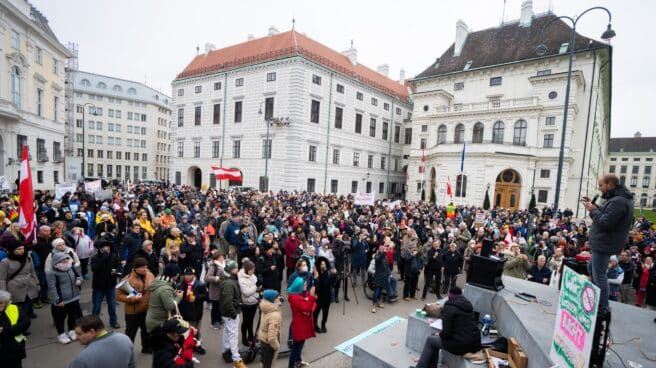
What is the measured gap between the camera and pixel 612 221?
14.0 feet

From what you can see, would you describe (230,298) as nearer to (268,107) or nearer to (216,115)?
(268,107)

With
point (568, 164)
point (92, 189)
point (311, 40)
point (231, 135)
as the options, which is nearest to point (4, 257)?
point (92, 189)

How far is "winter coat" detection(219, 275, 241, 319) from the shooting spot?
567 cm

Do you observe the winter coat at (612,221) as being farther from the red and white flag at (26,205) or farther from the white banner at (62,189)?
the white banner at (62,189)

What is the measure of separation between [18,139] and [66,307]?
3295 centimetres

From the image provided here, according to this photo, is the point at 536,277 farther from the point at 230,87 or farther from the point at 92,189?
the point at 230,87

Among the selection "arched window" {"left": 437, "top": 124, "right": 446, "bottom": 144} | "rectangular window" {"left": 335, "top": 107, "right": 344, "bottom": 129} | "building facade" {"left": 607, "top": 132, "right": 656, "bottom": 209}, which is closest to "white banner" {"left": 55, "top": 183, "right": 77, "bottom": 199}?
"rectangular window" {"left": 335, "top": 107, "right": 344, "bottom": 129}

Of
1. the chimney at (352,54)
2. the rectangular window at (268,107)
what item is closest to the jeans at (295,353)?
the rectangular window at (268,107)

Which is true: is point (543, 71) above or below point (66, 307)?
above

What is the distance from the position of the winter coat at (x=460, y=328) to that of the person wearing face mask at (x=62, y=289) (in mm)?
6704

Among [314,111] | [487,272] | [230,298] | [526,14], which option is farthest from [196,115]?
[526,14]

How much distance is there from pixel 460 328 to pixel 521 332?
1.04 m

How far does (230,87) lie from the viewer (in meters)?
35.5

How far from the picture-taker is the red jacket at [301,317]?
5.64 meters
